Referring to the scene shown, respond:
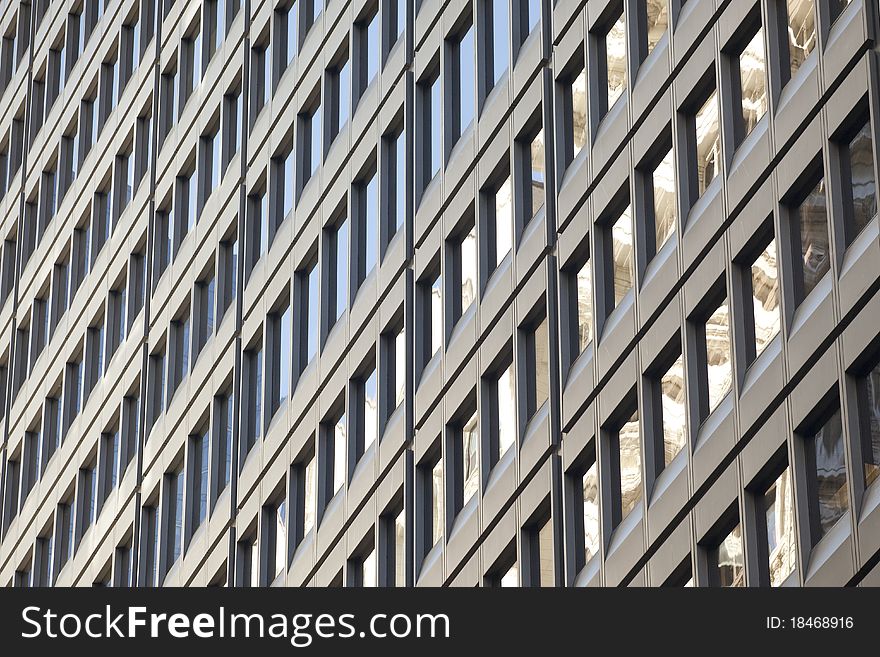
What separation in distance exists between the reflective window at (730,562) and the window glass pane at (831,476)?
6.85 ft

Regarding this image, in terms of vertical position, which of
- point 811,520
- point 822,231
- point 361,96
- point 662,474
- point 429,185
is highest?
point 361,96

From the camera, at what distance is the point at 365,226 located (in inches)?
1889

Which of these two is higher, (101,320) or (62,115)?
(62,115)

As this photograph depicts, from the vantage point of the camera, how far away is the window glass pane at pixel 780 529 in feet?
106

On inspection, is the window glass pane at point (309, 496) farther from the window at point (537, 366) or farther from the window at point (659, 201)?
the window at point (659, 201)

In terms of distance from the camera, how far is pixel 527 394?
39969 mm

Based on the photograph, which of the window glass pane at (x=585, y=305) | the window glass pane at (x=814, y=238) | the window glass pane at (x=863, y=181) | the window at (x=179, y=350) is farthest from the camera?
the window at (x=179, y=350)

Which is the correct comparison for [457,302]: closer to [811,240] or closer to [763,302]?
[763,302]

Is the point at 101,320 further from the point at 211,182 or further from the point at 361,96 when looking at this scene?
the point at 361,96

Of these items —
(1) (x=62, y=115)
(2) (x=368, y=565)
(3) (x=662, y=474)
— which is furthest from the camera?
(1) (x=62, y=115)

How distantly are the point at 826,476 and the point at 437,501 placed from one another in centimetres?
1287

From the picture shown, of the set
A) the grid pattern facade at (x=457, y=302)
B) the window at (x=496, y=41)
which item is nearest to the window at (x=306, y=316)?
the grid pattern facade at (x=457, y=302)

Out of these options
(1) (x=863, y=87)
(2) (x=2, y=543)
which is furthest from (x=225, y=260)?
(1) (x=863, y=87)

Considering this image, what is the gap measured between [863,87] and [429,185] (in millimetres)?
14875
